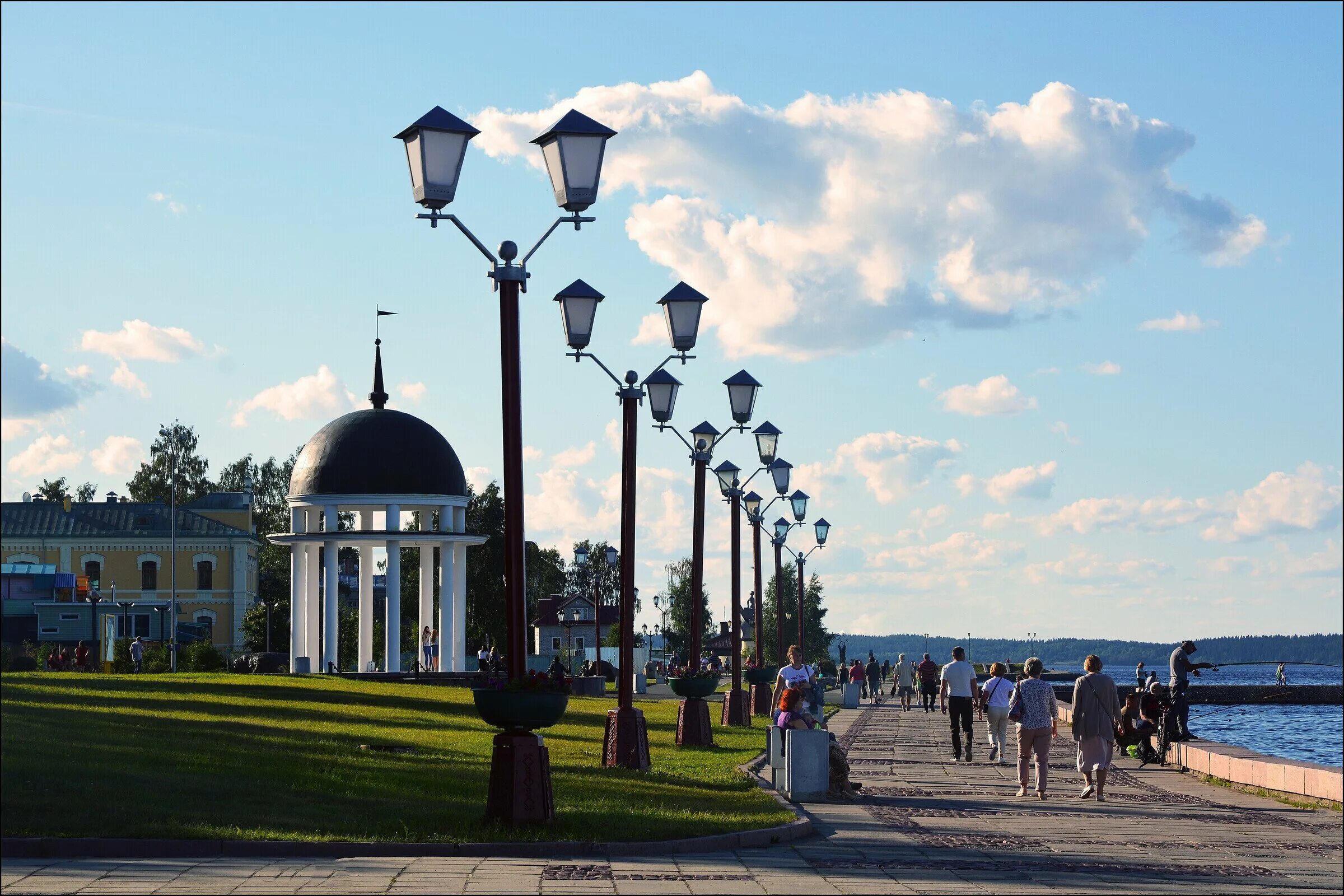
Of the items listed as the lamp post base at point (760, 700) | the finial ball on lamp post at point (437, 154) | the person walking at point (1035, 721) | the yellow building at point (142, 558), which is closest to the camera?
the finial ball on lamp post at point (437, 154)

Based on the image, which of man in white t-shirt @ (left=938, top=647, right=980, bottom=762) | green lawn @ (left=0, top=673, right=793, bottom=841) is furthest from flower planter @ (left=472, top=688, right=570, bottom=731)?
man in white t-shirt @ (left=938, top=647, right=980, bottom=762)

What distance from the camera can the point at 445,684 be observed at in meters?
46.7

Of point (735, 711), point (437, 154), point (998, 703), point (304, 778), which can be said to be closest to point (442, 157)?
point (437, 154)

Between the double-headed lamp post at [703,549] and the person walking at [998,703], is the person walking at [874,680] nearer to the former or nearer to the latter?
the double-headed lamp post at [703,549]

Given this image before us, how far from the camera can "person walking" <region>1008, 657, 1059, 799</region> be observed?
18.4 meters

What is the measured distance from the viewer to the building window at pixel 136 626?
258 feet

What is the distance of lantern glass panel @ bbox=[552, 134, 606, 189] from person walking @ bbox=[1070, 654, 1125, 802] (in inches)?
306

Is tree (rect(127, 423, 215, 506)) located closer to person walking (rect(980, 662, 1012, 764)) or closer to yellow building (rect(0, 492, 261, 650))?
yellow building (rect(0, 492, 261, 650))

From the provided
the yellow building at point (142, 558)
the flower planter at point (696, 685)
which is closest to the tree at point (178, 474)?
the yellow building at point (142, 558)

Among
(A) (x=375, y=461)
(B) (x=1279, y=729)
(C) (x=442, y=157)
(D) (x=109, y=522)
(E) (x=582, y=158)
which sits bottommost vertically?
(B) (x=1279, y=729)

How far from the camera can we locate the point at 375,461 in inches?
1845

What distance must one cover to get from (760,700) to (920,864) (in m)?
24.1

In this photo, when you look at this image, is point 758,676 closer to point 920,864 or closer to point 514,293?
point 514,293

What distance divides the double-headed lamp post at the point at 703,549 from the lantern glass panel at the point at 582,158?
9.22 metres
